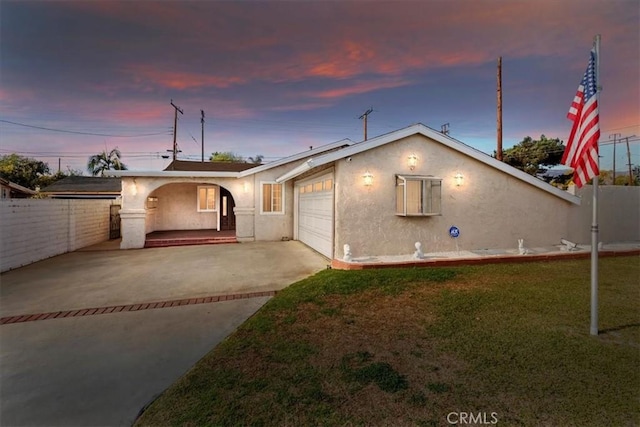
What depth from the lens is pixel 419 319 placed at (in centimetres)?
411

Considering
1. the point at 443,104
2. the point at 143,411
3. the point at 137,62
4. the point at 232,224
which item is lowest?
the point at 143,411

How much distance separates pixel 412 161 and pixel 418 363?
6010 millimetres

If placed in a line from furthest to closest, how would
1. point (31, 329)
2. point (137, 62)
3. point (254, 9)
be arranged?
point (137, 62) → point (254, 9) → point (31, 329)

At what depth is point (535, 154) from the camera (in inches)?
853

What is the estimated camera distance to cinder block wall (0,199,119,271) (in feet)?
22.6

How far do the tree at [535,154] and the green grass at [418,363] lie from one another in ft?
66.5

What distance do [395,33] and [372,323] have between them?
880 centimetres

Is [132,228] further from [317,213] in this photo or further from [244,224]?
[317,213]

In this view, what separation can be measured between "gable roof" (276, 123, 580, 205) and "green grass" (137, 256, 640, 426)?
137 inches

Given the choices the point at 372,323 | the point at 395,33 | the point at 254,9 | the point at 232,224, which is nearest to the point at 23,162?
the point at 232,224

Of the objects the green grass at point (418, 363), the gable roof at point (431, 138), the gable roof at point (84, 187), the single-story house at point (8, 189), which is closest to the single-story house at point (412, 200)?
the gable roof at point (431, 138)

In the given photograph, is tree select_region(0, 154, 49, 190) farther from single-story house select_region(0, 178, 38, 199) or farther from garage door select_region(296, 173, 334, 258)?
garage door select_region(296, 173, 334, 258)

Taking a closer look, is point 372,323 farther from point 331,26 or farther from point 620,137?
point 620,137

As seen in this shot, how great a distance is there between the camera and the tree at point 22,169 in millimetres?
29931
